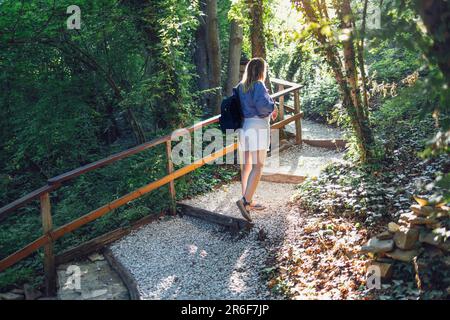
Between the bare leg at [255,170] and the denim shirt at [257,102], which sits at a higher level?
the denim shirt at [257,102]

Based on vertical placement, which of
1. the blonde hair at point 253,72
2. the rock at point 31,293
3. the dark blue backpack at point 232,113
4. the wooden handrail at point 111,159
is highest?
the blonde hair at point 253,72

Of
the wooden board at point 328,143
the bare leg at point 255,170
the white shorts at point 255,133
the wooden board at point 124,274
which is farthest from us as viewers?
the wooden board at point 328,143

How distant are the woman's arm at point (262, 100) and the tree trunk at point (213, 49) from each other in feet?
15.3

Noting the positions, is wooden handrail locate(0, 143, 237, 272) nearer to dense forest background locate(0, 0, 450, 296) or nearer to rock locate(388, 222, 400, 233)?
dense forest background locate(0, 0, 450, 296)

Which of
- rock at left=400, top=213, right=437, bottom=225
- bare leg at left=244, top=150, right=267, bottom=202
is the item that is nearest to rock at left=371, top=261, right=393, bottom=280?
rock at left=400, top=213, right=437, bottom=225

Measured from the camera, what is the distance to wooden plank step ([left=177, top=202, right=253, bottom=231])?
6467mm

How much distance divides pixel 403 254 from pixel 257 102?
2.54 metres

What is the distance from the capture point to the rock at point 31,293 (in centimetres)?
569

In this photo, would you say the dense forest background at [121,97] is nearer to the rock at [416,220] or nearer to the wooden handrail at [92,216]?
the wooden handrail at [92,216]

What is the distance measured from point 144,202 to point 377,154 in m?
3.42

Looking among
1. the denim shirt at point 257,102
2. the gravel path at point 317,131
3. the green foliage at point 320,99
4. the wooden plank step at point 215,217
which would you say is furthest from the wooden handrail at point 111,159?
the green foliage at point 320,99

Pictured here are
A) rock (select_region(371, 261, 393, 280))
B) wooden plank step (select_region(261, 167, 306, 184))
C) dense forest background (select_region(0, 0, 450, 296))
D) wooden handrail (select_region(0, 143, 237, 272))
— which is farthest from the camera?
wooden plank step (select_region(261, 167, 306, 184))

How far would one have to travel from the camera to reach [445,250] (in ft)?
14.4

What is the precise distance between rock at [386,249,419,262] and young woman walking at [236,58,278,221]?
6.94ft
